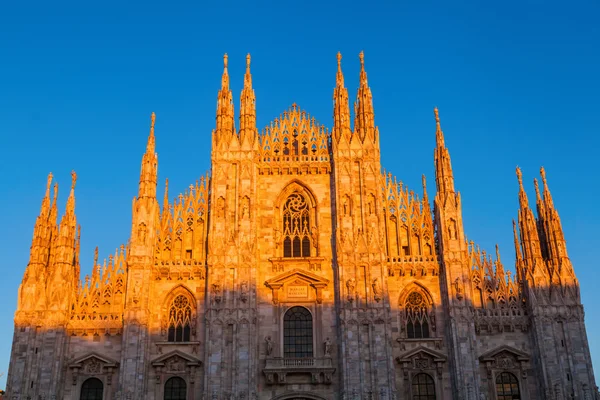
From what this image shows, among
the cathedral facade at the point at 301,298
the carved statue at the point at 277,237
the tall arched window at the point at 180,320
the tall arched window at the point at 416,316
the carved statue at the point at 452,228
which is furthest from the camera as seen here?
the carved statue at the point at 277,237

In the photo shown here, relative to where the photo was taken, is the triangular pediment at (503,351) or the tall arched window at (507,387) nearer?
the tall arched window at (507,387)

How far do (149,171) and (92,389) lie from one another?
12608mm

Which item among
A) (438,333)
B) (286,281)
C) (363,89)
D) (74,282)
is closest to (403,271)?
(438,333)

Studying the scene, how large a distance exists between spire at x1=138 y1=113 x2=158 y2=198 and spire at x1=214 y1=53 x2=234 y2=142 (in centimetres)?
393

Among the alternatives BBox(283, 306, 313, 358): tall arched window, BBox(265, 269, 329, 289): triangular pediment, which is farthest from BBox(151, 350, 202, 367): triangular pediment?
BBox(265, 269, 329, 289): triangular pediment

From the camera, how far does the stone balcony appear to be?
35125mm

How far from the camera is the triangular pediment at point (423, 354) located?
35.3 meters

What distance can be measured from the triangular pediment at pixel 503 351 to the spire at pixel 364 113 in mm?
13939

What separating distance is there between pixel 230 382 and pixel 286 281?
20.4ft

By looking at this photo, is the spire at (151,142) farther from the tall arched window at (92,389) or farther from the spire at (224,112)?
the tall arched window at (92,389)

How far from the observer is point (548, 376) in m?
34.2

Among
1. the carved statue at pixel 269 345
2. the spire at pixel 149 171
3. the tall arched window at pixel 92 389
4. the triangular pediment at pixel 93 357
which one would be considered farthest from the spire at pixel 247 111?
the tall arched window at pixel 92 389

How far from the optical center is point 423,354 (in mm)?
35500

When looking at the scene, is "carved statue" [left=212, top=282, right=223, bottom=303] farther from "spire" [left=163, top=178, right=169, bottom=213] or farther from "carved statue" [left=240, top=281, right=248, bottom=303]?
"spire" [left=163, top=178, right=169, bottom=213]
